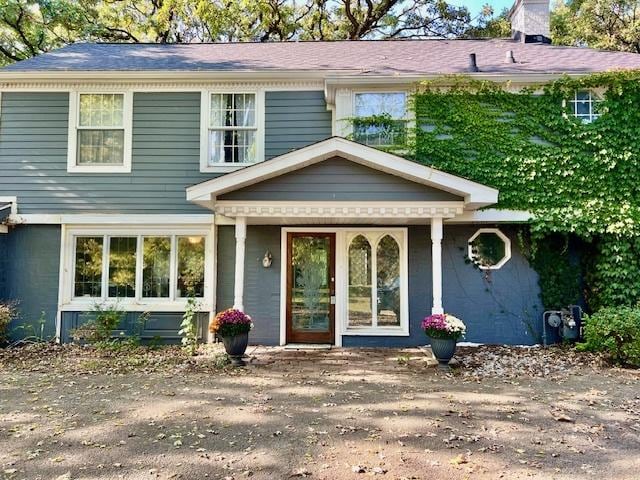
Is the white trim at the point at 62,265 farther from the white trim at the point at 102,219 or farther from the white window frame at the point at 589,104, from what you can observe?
the white window frame at the point at 589,104

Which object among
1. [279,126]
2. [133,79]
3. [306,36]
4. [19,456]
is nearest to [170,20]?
[306,36]

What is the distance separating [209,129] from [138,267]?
10.5 feet

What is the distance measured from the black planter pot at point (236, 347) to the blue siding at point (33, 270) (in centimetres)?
426

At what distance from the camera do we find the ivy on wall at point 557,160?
8031 mm

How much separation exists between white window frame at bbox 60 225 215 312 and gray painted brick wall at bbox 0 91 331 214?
40 centimetres

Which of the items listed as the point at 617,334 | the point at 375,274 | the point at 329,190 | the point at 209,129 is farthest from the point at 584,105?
the point at 209,129

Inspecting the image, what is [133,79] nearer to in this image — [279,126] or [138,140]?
[138,140]

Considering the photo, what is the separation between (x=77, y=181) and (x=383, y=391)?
24.1 ft

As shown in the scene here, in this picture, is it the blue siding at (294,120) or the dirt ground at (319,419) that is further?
the blue siding at (294,120)

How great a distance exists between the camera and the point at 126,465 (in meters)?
3.62

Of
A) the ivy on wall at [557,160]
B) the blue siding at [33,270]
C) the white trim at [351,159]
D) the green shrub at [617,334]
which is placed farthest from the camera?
the blue siding at [33,270]

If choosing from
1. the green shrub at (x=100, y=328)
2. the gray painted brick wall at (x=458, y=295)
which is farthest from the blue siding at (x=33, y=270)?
the gray painted brick wall at (x=458, y=295)

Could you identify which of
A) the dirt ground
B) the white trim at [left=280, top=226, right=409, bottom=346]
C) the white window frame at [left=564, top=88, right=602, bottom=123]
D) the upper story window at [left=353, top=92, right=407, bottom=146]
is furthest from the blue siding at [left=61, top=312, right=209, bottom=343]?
the white window frame at [left=564, top=88, right=602, bottom=123]

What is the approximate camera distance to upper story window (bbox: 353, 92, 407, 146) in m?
8.59
